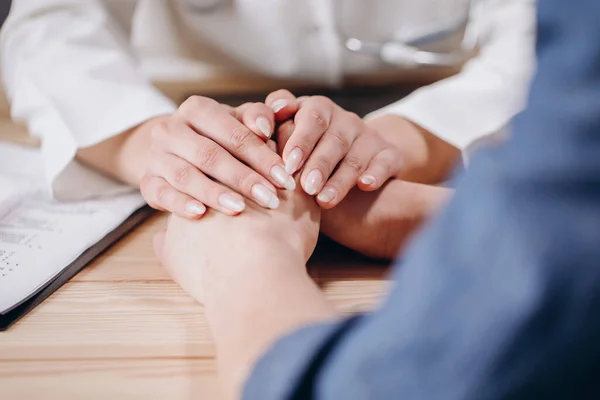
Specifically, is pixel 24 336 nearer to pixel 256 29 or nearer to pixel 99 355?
pixel 99 355

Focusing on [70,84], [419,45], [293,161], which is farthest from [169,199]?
[419,45]

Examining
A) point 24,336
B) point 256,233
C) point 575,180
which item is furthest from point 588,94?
point 24,336

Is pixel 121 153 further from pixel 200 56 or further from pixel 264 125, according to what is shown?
pixel 200 56

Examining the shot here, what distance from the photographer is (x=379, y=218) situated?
542 mm

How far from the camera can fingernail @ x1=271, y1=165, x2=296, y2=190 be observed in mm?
515

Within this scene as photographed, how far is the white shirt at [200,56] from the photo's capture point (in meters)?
0.71

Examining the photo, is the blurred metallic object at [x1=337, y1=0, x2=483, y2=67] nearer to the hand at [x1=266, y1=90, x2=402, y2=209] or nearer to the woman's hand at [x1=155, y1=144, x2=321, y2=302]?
the hand at [x1=266, y1=90, x2=402, y2=209]

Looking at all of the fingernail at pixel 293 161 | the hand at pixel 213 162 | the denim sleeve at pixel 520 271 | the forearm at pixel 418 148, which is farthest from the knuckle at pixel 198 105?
the denim sleeve at pixel 520 271

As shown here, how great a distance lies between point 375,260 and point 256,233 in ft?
0.44

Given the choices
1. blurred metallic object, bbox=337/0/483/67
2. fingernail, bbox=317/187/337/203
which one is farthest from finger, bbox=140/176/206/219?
blurred metallic object, bbox=337/0/483/67

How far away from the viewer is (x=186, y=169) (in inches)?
21.2

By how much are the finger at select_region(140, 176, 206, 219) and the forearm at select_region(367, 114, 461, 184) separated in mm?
254

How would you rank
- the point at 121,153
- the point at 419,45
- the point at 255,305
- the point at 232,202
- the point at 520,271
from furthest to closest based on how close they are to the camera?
the point at 419,45, the point at 121,153, the point at 232,202, the point at 255,305, the point at 520,271

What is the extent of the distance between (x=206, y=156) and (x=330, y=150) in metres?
0.11
